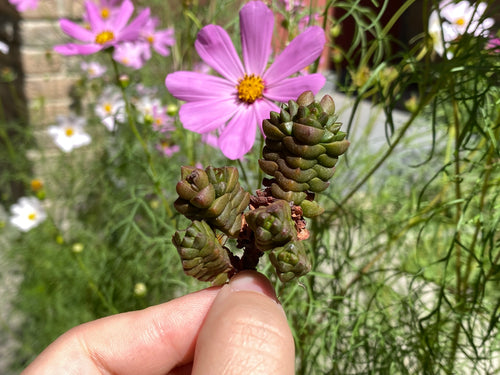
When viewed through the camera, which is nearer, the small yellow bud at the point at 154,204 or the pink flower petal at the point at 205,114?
the pink flower petal at the point at 205,114

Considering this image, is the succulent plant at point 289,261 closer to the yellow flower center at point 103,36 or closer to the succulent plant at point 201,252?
the succulent plant at point 201,252

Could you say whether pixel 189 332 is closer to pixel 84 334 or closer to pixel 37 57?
pixel 84 334

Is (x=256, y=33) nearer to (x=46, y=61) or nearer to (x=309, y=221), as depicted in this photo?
(x=309, y=221)

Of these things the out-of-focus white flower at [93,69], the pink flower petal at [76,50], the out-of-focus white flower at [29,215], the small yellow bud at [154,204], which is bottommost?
the out-of-focus white flower at [29,215]

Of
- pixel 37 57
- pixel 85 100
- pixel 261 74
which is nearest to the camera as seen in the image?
pixel 261 74

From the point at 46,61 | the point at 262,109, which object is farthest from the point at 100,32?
the point at 46,61

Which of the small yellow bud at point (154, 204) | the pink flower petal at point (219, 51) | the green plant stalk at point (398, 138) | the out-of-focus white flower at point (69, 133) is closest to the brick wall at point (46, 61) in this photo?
the out-of-focus white flower at point (69, 133)

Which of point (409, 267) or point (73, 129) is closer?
point (409, 267)

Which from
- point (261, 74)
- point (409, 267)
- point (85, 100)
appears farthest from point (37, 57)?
point (409, 267)
